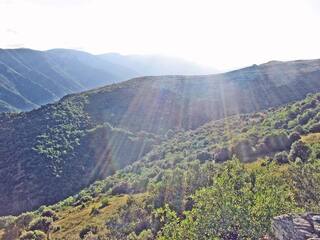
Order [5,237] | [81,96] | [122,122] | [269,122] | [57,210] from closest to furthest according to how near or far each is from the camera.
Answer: [5,237]
[57,210]
[269,122]
[122,122]
[81,96]

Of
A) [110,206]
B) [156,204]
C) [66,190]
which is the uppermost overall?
[156,204]

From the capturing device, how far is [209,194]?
33.6 metres

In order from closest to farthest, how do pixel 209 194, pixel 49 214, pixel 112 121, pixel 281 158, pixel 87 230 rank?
pixel 209 194 < pixel 87 230 < pixel 281 158 < pixel 49 214 < pixel 112 121

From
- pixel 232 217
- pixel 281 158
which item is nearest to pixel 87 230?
pixel 281 158

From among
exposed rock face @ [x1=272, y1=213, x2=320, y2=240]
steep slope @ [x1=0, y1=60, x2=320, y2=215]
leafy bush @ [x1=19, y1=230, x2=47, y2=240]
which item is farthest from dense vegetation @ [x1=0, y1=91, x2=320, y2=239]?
steep slope @ [x1=0, y1=60, x2=320, y2=215]

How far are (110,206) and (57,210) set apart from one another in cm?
1641

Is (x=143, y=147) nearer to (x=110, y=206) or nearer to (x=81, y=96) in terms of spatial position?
(x=81, y=96)

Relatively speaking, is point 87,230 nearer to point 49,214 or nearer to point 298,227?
point 49,214

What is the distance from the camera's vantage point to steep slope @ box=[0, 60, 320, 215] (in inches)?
4232

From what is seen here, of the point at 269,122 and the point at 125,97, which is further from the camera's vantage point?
the point at 125,97

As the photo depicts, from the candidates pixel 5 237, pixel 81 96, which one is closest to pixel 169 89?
pixel 81 96

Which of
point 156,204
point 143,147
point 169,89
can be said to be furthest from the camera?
point 169,89

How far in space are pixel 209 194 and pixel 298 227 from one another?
10.8 m

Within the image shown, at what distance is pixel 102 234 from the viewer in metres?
51.9
